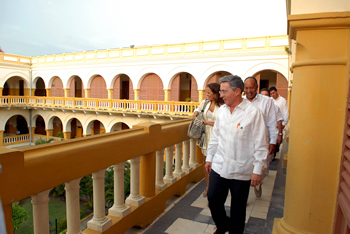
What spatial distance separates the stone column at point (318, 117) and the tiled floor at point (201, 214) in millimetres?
835

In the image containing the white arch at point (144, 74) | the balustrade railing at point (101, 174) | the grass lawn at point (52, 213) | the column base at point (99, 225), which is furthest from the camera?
the white arch at point (144, 74)

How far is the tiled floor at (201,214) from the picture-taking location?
9.40 ft

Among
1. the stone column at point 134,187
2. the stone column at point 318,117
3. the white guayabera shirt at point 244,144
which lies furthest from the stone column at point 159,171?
the stone column at point 318,117

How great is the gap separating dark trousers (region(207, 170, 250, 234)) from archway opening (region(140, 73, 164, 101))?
17702 mm

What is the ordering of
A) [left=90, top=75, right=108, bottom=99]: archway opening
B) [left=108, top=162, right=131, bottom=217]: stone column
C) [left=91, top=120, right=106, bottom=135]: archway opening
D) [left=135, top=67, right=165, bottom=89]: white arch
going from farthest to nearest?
[left=91, top=120, right=106, bottom=135]: archway opening < [left=90, top=75, right=108, bottom=99]: archway opening < [left=135, top=67, right=165, bottom=89]: white arch < [left=108, top=162, right=131, bottom=217]: stone column

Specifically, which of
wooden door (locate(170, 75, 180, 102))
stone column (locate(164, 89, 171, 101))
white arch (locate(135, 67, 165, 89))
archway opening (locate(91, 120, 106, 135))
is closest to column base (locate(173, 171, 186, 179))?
wooden door (locate(170, 75, 180, 102))

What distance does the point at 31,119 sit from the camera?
2562cm

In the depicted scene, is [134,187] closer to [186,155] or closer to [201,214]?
[201,214]

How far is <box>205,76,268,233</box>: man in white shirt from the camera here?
2252 mm

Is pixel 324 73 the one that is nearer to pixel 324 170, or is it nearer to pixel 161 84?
pixel 324 170

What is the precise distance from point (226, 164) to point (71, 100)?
22465mm

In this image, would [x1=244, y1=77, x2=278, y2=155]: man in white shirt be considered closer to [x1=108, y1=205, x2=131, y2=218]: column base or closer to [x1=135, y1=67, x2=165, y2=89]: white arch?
[x1=108, y1=205, x2=131, y2=218]: column base

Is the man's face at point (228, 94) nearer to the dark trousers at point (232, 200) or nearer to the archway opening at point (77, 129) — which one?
the dark trousers at point (232, 200)

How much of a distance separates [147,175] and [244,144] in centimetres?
137
